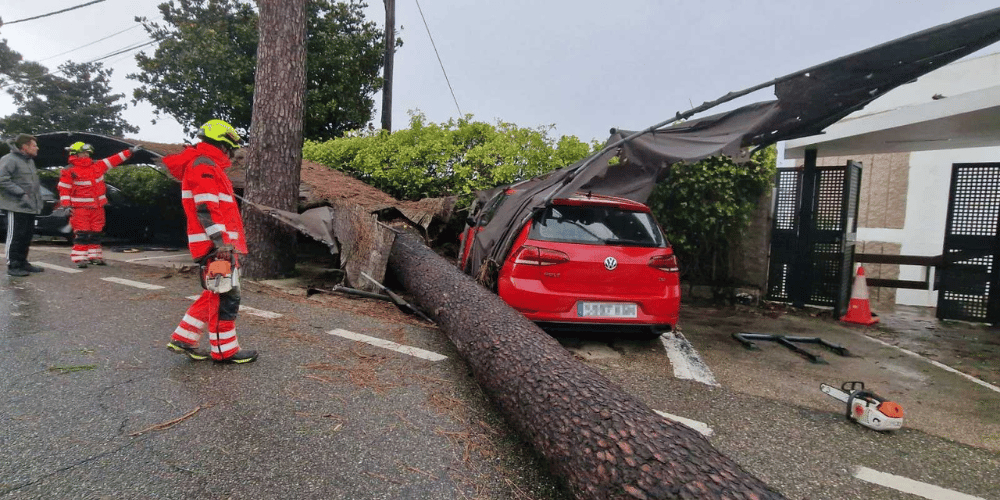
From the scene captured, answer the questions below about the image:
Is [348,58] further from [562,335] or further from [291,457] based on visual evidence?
[291,457]

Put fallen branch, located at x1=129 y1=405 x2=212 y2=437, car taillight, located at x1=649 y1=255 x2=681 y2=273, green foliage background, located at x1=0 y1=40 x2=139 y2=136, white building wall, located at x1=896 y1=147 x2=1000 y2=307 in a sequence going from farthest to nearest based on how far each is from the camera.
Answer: green foliage background, located at x1=0 y1=40 x2=139 y2=136, white building wall, located at x1=896 y1=147 x2=1000 y2=307, car taillight, located at x1=649 y1=255 x2=681 y2=273, fallen branch, located at x1=129 y1=405 x2=212 y2=437

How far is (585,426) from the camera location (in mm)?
2412

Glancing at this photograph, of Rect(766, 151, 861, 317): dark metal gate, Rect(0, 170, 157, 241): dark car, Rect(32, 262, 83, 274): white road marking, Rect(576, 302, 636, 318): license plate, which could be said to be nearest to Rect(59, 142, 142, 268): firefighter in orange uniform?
Rect(32, 262, 83, 274): white road marking

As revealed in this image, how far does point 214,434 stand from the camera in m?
2.75

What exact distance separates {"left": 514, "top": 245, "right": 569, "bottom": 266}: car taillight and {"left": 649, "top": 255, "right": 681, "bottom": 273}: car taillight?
78 cm

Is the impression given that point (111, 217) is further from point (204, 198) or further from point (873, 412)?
point (873, 412)

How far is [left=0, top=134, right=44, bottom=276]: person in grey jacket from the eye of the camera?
672 cm

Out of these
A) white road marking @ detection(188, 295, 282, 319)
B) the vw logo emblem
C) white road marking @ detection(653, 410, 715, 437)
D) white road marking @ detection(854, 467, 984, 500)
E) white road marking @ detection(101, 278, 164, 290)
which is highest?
the vw logo emblem

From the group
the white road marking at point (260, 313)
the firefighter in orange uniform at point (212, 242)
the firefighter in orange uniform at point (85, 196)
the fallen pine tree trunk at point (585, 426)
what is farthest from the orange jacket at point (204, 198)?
the firefighter in orange uniform at point (85, 196)

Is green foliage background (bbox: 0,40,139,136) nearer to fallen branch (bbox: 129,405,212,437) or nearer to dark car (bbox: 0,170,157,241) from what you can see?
dark car (bbox: 0,170,157,241)

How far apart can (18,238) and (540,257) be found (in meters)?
6.73

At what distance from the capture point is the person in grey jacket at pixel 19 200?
6.72 metres

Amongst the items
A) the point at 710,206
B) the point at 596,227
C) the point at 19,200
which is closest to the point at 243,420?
the point at 596,227

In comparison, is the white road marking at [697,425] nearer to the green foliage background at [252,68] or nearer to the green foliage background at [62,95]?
the green foliage background at [252,68]
